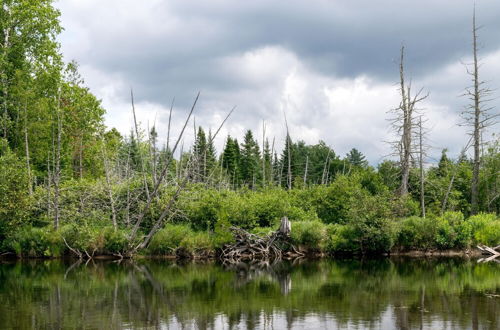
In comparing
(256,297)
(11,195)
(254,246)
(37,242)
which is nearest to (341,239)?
(254,246)

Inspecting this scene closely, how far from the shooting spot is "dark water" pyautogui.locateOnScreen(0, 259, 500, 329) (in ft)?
40.5

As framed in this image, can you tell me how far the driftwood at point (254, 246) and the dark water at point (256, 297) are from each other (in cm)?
384

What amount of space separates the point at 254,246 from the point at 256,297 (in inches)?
533

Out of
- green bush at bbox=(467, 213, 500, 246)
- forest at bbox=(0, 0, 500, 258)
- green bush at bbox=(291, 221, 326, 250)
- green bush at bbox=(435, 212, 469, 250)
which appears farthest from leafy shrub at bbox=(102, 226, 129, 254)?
green bush at bbox=(467, 213, 500, 246)

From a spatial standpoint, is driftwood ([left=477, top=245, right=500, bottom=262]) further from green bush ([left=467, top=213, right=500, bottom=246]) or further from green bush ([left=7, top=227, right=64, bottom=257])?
green bush ([left=7, top=227, right=64, bottom=257])

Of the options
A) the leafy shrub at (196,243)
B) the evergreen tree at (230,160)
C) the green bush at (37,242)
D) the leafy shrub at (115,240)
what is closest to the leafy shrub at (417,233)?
the leafy shrub at (196,243)

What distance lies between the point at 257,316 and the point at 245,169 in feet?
206

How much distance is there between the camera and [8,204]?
29703mm

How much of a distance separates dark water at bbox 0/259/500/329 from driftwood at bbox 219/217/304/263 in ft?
12.6

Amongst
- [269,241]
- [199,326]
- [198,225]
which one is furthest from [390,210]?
[199,326]

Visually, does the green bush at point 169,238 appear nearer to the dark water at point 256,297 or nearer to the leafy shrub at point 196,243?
the leafy shrub at point 196,243

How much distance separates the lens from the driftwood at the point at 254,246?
29291 millimetres

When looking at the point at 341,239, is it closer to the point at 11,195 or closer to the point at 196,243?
the point at 196,243

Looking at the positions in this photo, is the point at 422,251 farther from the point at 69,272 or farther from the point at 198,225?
the point at 69,272
